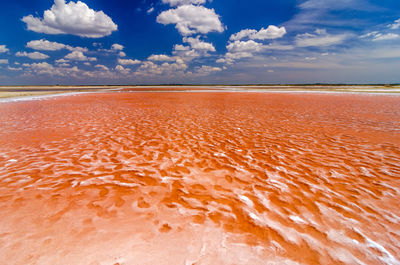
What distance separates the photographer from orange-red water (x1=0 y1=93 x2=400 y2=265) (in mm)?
2518

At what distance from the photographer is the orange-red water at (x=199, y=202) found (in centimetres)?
252

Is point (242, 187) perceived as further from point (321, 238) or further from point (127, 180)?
point (127, 180)

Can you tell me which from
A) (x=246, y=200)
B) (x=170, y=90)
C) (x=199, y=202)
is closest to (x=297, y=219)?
(x=246, y=200)

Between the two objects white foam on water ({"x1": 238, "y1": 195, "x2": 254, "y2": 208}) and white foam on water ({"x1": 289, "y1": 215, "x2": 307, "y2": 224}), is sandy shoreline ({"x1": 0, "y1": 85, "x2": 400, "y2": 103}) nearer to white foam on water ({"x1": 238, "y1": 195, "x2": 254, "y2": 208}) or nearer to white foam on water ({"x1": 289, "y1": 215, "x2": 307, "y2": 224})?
white foam on water ({"x1": 238, "y1": 195, "x2": 254, "y2": 208})

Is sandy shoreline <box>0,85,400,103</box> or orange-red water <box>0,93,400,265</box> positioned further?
sandy shoreline <box>0,85,400,103</box>

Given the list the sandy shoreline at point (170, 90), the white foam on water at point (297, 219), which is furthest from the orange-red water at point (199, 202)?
the sandy shoreline at point (170, 90)

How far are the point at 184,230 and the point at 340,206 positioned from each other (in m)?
2.70

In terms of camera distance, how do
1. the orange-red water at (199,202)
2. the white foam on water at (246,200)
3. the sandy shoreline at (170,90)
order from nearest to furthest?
the orange-red water at (199,202)
the white foam on water at (246,200)
the sandy shoreline at (170,90)

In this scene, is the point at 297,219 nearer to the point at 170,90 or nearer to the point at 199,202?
the point at 199,202

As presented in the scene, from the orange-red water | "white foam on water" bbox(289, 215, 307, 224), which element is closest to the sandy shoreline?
the orange-red water

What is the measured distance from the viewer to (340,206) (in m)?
3.39

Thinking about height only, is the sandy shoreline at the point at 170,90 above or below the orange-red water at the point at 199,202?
above

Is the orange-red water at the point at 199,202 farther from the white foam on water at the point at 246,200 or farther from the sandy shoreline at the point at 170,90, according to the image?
the sandy shoreline at the point at 170,90

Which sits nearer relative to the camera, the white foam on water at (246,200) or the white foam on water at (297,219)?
the white foam on water at (297,219)
